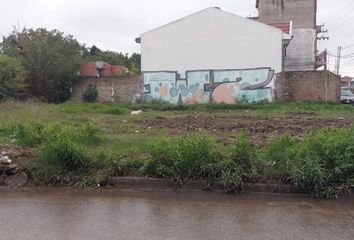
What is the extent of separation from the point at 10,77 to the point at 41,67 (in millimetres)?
3157

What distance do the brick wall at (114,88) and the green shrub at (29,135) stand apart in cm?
2047

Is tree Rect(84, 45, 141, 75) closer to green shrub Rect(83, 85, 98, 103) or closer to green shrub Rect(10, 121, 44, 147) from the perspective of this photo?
green shrub Rect(83, 85, 98, 103)

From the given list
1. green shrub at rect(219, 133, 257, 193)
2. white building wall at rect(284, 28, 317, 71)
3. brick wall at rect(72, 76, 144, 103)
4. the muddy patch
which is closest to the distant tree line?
brick wall at rect(72, 76, 144, 103)

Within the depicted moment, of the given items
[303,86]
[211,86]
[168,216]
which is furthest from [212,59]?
[168,216]

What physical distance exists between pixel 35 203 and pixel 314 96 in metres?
24.5

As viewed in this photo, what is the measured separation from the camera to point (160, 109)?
25938mm

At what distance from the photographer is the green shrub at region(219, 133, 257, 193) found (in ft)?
23.4

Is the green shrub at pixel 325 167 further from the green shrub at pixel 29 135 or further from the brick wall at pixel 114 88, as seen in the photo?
the brick wall at pixel 114 88

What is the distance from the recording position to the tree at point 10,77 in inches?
1152

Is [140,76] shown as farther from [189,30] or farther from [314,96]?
[314,96]

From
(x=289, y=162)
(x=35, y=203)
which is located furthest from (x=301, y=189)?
(x=35, y=203)

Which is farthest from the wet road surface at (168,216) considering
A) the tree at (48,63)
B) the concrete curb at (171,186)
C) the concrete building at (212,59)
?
the tree at (48,63)

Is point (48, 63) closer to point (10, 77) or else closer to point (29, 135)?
point (10, 77)

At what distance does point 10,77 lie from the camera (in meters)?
29.3
